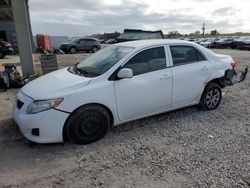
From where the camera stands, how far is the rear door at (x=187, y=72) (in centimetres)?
440

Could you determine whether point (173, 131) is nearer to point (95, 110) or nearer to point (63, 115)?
point (95, 110)

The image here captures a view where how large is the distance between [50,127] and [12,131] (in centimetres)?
122

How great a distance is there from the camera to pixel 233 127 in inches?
168

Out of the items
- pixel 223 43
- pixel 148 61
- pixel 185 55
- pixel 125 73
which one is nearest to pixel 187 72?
pixel 185 55

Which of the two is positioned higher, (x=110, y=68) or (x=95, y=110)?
(x=110, y=68)

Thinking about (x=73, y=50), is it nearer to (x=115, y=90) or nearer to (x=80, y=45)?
(x=80, y=45)

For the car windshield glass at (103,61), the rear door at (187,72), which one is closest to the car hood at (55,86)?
the car windshield glass at (103,61)

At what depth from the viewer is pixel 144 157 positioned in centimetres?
331

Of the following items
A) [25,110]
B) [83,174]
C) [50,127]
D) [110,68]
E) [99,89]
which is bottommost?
[83,174]

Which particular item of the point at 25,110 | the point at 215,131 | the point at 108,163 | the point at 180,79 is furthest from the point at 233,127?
the point at 25,110

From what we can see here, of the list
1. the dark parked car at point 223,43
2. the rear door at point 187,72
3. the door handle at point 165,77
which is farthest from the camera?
the dark parked car at point 223,43

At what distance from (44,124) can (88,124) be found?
65 centimetres

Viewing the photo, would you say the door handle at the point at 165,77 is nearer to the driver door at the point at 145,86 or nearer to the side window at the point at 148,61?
the driver door at the point at 145,86

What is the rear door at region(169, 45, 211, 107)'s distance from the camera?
440cm
